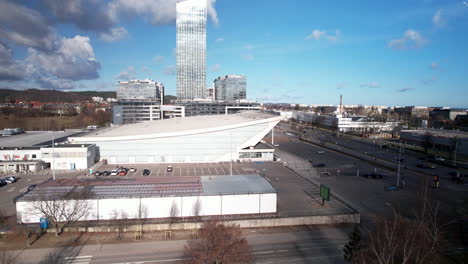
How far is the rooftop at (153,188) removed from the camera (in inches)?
505

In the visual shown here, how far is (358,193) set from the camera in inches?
696

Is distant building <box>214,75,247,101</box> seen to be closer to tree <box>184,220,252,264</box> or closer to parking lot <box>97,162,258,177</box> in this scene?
parking lot <box>97,162,258,177</box>

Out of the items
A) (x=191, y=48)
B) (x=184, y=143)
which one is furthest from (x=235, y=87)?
(x=184, y=143)

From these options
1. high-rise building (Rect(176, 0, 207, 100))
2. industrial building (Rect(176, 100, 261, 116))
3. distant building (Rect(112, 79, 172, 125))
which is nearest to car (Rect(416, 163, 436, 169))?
industrial building (Rect(176, 100, 261, 116))

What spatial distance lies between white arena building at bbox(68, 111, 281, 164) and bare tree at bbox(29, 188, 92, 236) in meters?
12.6

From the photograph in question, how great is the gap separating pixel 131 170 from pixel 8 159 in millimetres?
11364

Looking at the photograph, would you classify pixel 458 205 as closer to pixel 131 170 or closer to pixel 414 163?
pixel 414 163

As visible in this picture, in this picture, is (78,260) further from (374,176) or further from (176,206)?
(374,176)

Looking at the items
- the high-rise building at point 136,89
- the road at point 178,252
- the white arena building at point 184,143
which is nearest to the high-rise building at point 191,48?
the high-rise building at point 136,89

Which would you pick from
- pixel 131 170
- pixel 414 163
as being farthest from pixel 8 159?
pixel 414 163

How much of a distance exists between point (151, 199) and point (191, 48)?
70722mm

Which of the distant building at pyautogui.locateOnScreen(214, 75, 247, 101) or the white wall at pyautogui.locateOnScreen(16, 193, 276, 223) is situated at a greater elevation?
the distant building at pyautogui.locateOnScreen(214, 75, 247, 101)

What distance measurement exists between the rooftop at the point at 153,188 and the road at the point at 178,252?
260 cm

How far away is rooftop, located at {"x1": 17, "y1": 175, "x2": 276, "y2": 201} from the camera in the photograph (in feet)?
42.1
